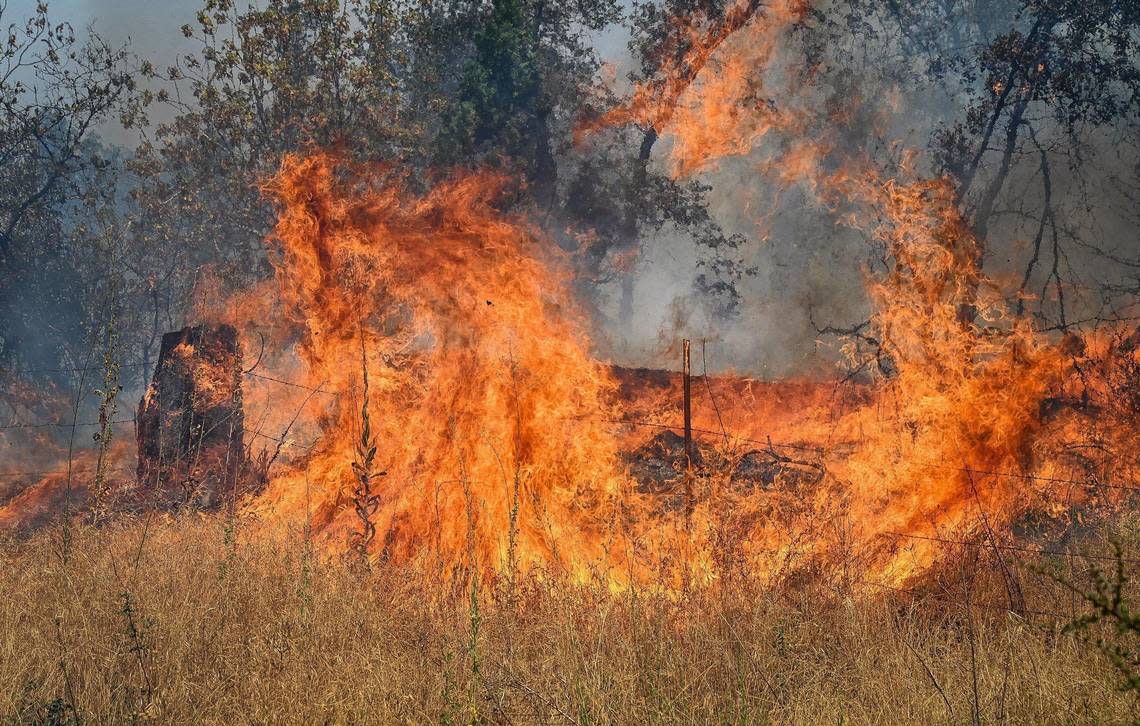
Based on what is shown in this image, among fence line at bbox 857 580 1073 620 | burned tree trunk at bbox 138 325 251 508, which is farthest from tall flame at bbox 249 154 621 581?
fence line at bbox 857 580 1073 620

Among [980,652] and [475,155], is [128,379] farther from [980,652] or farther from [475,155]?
[980,652]

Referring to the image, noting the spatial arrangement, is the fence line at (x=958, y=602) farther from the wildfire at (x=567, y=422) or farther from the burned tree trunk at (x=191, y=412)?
the burned tree trunk at (x=191, y=412)

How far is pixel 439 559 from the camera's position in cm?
859

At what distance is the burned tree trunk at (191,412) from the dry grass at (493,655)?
14.2 feet

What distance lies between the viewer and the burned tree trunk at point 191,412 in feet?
39.8

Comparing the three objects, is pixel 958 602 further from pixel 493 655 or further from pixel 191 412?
pixel 191 412

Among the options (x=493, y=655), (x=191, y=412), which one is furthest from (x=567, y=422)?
(x=191, y=412)

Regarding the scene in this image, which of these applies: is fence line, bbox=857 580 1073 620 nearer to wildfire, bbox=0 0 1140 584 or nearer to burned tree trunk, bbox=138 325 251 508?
wildfire, bbox=0 0 1140 584

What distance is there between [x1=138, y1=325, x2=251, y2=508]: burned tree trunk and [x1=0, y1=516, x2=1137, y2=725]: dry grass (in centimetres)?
434

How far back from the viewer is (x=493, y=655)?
19.8 feet

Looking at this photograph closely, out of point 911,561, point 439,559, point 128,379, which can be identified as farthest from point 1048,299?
point 128,379

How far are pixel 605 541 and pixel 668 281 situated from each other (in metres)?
40.7

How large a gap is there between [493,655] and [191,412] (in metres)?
7.70

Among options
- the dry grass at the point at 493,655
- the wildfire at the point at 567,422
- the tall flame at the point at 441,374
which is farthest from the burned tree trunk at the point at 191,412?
the dry grass at the point at 493,655
